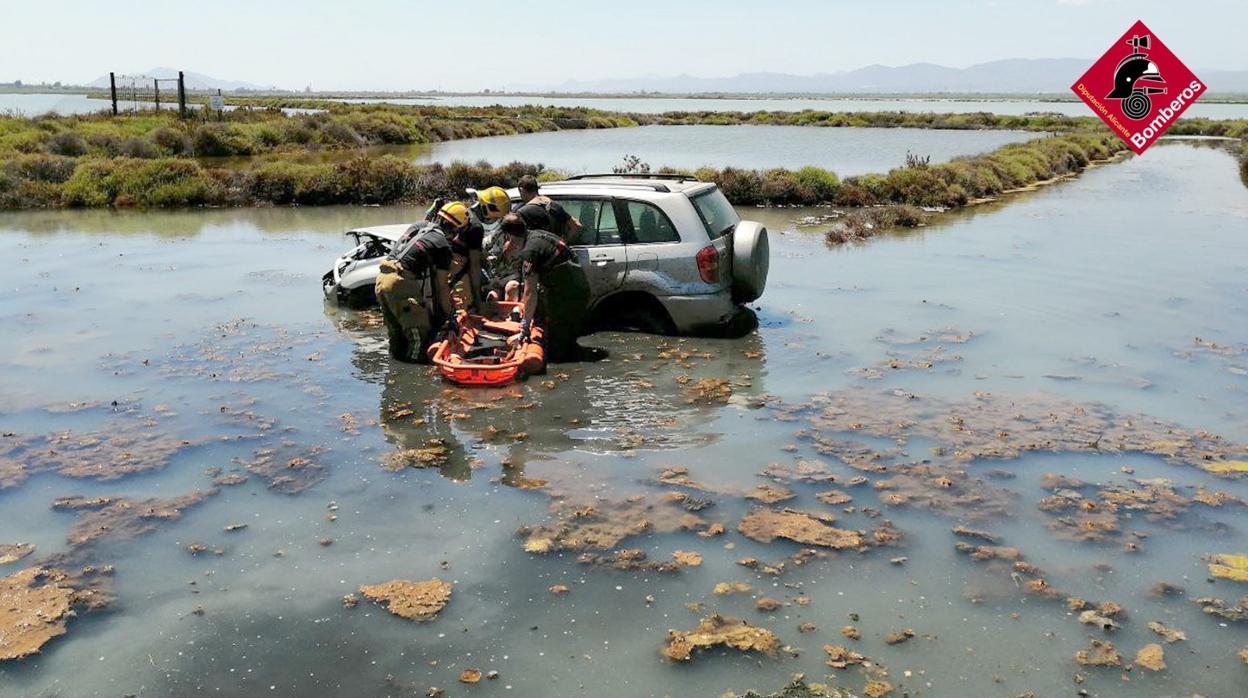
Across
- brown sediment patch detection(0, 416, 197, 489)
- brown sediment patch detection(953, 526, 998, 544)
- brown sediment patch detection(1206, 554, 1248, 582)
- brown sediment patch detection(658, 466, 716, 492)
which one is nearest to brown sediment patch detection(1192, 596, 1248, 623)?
brown sediment patch detection(1206, 554, 1248, 582)

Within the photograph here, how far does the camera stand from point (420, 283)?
33.7 feet

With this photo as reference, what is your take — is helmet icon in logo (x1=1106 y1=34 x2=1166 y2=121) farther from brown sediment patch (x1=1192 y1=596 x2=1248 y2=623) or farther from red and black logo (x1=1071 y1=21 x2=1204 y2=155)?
brown sediment patch (x1=1192 y1=596 x2=1248 y2=623)

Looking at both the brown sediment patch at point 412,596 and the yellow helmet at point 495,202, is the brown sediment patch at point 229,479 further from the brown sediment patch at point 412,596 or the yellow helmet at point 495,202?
the yellow helmet at point 495,202

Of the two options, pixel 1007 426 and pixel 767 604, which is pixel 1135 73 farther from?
pixel 767 604

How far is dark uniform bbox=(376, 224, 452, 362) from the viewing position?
991cm

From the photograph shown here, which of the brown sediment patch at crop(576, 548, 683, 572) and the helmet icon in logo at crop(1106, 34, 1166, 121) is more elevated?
the helmet icon in logo at crop(1106, 34, 1166, 121)

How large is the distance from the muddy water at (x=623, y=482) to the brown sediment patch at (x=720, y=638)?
0.29 feet

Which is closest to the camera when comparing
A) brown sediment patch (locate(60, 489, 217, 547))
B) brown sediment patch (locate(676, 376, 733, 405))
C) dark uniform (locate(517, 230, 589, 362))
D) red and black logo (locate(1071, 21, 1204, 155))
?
brown sediment patch (locate(60, 489, 217, 547))

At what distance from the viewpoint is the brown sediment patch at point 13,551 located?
Result: 6.24m

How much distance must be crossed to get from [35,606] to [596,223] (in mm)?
6938

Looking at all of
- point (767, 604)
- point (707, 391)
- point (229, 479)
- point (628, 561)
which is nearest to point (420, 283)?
point (707, 391)

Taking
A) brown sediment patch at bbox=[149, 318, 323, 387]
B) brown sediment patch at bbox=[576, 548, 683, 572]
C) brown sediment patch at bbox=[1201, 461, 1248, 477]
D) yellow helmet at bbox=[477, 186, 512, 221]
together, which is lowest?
brown sediment patch at bbox=[149, 318, 323, 387]

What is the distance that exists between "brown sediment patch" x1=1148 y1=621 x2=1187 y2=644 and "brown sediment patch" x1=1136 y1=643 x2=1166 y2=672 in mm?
124

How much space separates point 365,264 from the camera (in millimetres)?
13102
